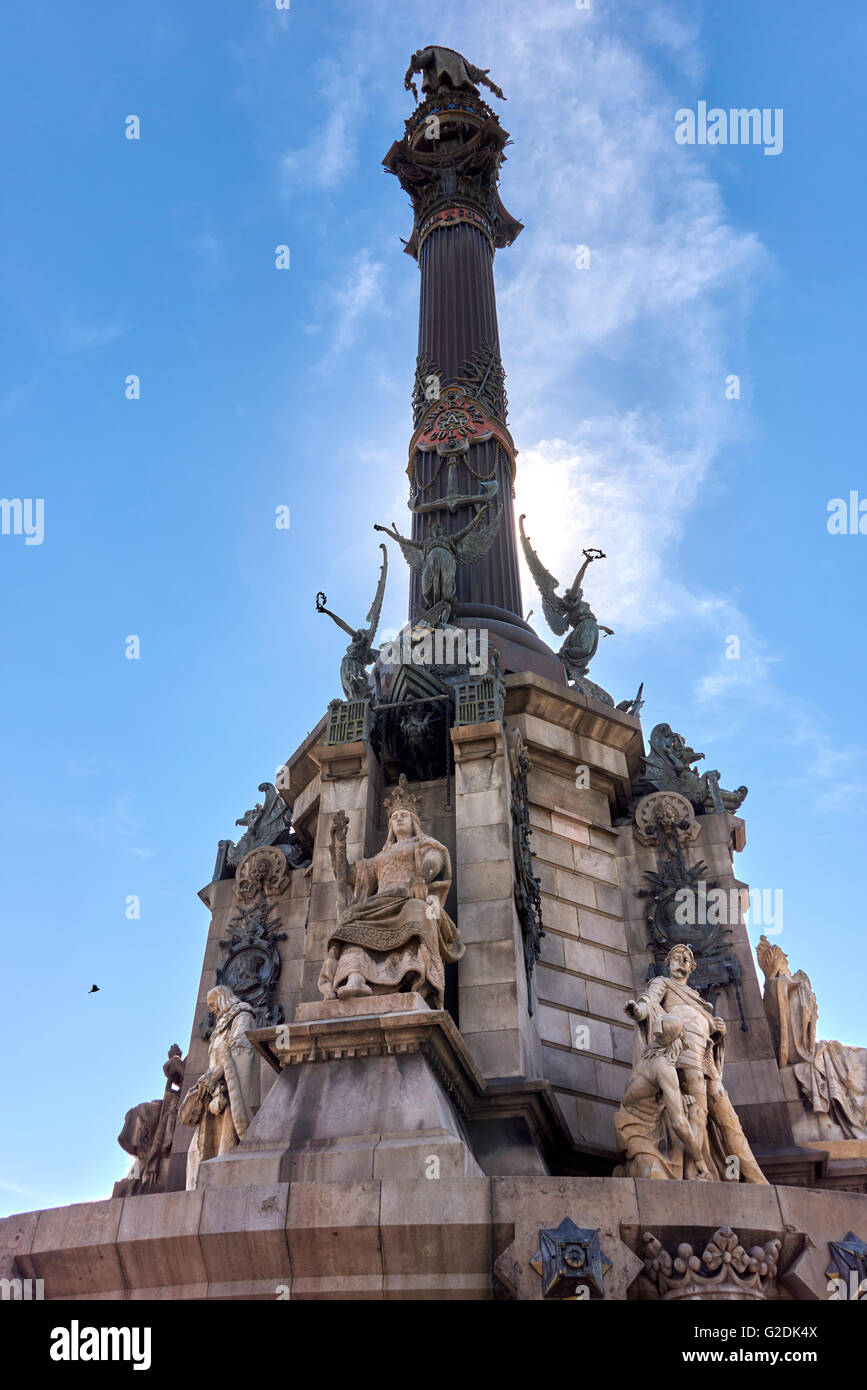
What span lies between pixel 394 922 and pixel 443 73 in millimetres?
32400

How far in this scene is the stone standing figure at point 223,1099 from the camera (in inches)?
530

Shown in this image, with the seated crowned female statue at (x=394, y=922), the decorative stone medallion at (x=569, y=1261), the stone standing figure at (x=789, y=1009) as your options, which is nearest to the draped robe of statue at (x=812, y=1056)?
the stone standing figure at (x=789, y=1009)

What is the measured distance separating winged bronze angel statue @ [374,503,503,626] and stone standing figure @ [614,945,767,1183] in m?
9.01

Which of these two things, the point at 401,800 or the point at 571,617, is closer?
the point at 401,800

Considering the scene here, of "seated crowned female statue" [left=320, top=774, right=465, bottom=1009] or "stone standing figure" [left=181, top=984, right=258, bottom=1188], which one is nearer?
"seated crowned female statue" [left=320, top=774, right=465, bottom=1009]

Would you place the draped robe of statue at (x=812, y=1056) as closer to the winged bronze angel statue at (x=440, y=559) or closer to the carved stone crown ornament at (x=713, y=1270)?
the carved stone crown ornament at (x=713, y=1270)

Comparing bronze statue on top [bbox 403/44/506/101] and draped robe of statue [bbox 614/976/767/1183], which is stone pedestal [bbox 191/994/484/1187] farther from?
bronze statue on top [bbox 403/44/506/101]

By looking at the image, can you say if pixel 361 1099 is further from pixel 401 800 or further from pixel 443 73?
pixel 443 73

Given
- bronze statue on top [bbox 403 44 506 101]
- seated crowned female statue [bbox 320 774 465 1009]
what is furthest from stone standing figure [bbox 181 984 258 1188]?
bronze statue on top [bbox 403 44 506 101]

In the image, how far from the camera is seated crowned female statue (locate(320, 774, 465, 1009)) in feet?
40.4

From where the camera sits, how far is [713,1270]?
9297 millimetres

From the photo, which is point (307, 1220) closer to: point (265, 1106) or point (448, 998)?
point (265, 1106)

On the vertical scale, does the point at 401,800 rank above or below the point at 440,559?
below

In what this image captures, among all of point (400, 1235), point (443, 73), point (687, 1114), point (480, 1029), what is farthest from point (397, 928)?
point (443, 73)
